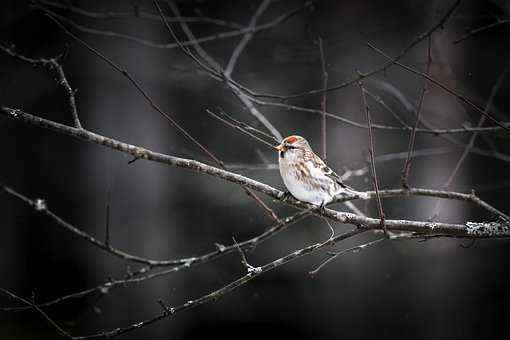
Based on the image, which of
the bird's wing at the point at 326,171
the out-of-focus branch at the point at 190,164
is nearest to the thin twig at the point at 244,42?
the bird's wing at the point at 326,171

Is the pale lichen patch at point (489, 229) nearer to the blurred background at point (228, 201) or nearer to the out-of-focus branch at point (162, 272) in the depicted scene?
the out-of-focus branch at point (162, 272)

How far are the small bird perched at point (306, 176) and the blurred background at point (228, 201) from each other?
12.5 ft

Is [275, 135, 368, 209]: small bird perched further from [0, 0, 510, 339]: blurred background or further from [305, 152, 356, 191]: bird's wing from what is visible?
[0, 0, 510, 339]: blurred background

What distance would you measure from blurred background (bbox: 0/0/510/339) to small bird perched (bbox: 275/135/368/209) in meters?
3.80

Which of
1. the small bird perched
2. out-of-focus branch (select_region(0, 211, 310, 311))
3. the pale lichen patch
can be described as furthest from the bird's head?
the pale lichen patch

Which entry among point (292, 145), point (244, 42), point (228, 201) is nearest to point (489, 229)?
point (292, 145)

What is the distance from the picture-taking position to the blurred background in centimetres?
788

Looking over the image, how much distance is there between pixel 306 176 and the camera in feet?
12.1

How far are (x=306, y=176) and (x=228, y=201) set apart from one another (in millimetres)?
4911

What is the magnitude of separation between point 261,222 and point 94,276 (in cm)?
291

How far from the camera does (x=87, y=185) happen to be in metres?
9.00

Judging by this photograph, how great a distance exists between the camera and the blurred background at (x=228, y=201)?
7.88 meters

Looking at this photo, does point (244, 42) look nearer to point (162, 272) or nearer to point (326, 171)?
point (326, 171)

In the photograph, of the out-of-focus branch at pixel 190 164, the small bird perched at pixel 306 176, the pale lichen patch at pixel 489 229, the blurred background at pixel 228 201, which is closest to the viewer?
the out-of-focus branch at pixel 190 164
